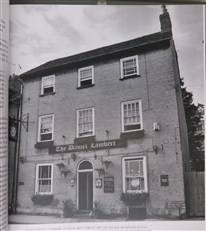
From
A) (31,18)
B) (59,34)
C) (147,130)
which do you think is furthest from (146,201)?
(31,18)

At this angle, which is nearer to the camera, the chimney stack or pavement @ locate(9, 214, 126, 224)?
pavement @ locate(9, 214, 126, 224)

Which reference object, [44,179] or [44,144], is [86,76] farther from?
[44,179]

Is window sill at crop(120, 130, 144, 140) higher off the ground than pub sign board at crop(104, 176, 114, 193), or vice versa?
window sill at crop(120, 130, 144, 140)

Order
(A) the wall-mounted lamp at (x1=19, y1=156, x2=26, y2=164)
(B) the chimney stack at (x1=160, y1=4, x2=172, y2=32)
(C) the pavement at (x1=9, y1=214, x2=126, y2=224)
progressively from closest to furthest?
(C) the pavement at (x1=9, y1=214, x2=126, y2=224)
(A) the wall-mounted lamp at (x1=19, y1=156, x2=26, y2=164)
(B) the chimney stack at (x1=160, y1=4, x2=172, y2=32)

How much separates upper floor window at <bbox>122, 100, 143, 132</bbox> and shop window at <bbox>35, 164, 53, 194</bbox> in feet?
2.12

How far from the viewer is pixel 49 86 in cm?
240

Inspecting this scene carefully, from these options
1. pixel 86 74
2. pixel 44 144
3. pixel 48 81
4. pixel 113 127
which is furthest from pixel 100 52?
pixel 44 144

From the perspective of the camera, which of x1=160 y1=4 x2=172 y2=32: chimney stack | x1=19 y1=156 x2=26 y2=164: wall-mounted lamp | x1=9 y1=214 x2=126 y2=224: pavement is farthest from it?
x1=160 y1=4 x2=172 y2=32: chimney stack

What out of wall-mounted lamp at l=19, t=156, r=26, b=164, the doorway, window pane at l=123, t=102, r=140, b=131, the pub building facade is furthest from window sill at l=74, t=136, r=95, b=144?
wall-mounted lamp at l=19, t=156, r=26, b=164

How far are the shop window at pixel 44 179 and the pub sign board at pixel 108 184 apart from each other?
0.41 meters

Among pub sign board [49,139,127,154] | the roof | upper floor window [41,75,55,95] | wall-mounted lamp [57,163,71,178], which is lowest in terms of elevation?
wall-mounted lamp [57,163,71,178]

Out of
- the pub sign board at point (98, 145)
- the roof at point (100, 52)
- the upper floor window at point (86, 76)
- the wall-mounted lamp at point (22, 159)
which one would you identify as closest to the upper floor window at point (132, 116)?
the pub sign board at point (98, 145)

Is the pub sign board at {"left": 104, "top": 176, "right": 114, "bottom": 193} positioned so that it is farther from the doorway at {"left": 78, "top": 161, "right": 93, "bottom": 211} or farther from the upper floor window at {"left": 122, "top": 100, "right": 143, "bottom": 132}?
the upper floor window at {"left": 122, "top": 100, "right": 143, "bottom": 132}

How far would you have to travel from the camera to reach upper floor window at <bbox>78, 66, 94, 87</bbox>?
Answer: 93.3 inches
